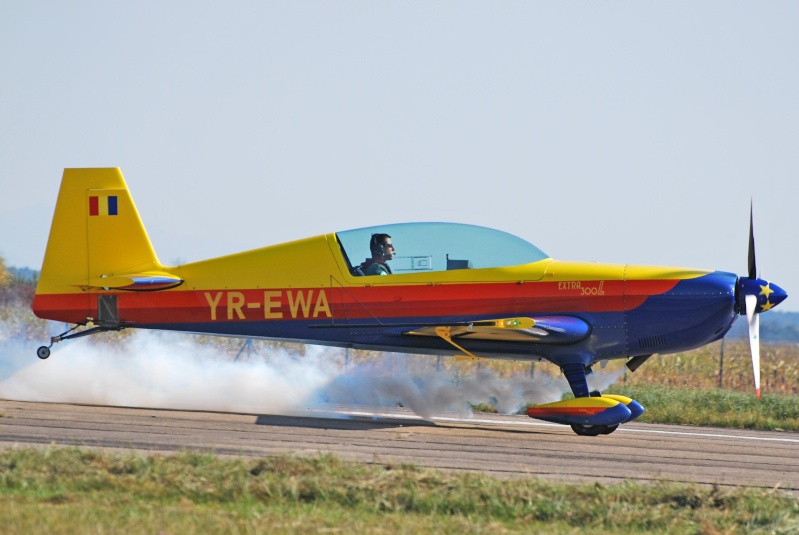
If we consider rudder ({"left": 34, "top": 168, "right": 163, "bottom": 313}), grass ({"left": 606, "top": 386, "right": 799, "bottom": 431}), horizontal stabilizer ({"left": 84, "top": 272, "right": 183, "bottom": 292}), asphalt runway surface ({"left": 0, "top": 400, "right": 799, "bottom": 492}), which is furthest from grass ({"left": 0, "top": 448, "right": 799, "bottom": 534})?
grass ({"left": 606, "top": 386, "right": 799, "bottom": 431})

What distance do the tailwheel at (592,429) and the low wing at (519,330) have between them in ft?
3.87

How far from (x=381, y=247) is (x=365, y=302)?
2.64 ft

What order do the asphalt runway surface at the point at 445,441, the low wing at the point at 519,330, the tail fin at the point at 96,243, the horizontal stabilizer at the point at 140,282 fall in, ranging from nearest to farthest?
1. the asphalt runway surface at the point at 445,441
2. the low wing at the point at 519,330
3. the horizontal stabilizer at the point at 140,282
4. the tail fin at the point at 96,243

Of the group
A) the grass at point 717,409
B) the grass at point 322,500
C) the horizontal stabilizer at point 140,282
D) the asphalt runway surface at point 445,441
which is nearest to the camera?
the grass at point 322,500

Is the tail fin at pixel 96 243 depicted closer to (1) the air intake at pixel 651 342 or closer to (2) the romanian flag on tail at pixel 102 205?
(2) the romanian flag on tail at pixel 102 205

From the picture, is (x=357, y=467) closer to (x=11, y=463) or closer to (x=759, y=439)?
(x=11, y=463)

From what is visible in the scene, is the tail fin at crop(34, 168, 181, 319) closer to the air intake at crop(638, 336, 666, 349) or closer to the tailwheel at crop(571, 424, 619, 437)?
the tailwheel at crop(571, 424, 619, 437)

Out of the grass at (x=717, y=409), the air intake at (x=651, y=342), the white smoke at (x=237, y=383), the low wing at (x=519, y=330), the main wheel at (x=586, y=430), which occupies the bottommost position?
the grass at (x=717, y=409)

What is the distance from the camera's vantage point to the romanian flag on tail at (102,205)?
15992 millimetres

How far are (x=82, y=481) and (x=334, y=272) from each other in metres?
6.95

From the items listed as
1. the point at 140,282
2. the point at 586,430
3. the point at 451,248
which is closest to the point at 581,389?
the point at 586,430

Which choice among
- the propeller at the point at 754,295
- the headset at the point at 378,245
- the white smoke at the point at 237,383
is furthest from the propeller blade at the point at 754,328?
the headset at the point at 378,245

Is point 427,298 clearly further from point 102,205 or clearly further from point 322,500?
point 322,500

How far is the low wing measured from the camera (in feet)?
46.5
